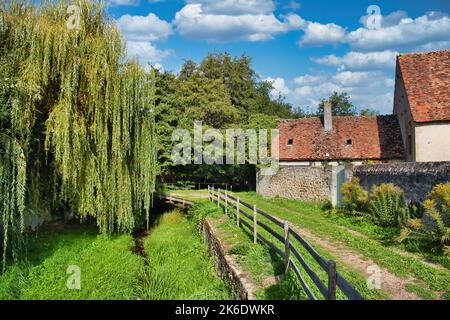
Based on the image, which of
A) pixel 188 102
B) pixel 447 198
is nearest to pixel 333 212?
pixel 447 198

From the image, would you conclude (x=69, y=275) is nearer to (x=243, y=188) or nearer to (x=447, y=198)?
(x=447, y=198)

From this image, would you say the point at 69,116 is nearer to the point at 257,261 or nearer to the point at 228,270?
the point at 228,270

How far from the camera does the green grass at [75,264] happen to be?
8.08m

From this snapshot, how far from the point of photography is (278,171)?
22.9m

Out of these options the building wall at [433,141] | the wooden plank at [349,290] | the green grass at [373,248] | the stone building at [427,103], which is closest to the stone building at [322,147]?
the stone building at [427,103]

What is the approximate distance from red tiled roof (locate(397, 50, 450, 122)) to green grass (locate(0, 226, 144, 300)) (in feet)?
48.1

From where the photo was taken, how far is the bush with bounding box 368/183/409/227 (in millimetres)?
11797

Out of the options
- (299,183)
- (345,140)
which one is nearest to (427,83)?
(345,140)

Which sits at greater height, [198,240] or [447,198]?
[447,198]

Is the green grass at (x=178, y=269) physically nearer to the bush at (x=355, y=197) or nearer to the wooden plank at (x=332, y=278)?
the wooden plank at (x=332, y=278)

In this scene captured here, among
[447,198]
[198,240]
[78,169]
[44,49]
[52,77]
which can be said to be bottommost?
[198,240]

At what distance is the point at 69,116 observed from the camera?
399 inches

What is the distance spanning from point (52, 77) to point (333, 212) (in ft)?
38.1
